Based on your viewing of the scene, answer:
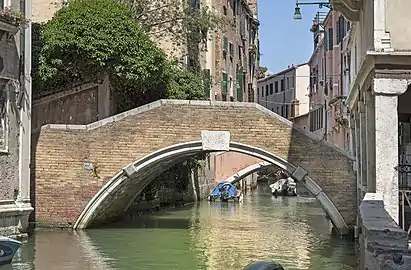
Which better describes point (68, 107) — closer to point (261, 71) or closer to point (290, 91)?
point (290, 91)

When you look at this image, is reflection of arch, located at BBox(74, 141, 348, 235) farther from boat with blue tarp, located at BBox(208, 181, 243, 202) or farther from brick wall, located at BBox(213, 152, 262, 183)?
brick wall, located at BBox(213, 152, 262, 183)


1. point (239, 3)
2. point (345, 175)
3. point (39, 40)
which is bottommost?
point (345, 175)

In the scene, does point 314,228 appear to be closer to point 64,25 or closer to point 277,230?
point 277,230

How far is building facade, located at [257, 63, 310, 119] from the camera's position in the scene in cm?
5525

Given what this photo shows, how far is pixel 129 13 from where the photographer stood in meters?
20.7

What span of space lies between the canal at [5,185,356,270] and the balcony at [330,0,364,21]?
4.64m

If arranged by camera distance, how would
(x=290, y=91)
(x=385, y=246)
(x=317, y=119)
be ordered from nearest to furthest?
(x=385, y=246), (x=317, y=119), (x=290, y=91)

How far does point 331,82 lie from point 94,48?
19.9m

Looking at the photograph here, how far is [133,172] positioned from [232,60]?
19.8 m

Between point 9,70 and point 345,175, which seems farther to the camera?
point 345,175

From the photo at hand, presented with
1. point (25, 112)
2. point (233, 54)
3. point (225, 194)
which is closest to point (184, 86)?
point (25, 112)

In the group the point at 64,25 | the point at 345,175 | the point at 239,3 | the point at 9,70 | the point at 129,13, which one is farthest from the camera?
the point at 239,3

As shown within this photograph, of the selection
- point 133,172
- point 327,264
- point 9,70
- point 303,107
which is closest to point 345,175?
point 327,264

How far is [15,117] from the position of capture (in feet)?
51.6
